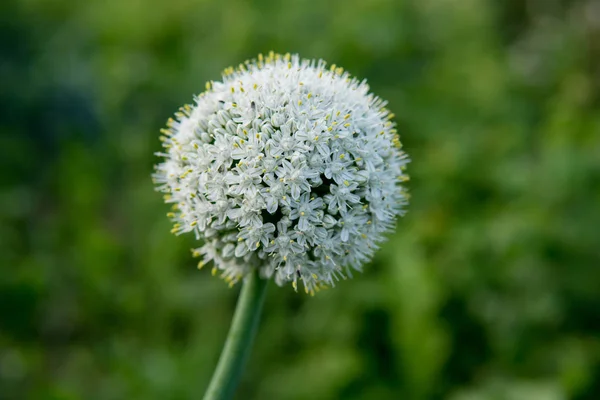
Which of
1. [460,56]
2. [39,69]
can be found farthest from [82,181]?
[460,56]

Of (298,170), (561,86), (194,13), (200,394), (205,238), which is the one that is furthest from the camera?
(194,13)

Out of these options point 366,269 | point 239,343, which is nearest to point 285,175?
point 239,343

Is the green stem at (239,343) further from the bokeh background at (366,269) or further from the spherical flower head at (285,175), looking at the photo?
the bokeh background at (366,269)

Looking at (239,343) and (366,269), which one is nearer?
(239,343)

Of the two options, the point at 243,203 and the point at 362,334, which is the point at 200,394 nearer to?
the point at 362,334

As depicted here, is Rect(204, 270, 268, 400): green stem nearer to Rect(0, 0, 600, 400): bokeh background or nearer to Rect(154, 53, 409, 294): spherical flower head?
Rect(154, 53, 409, 294): spherical flower head

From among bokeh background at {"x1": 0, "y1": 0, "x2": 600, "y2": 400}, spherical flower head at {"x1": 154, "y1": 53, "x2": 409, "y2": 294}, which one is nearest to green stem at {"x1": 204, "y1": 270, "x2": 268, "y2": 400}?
spherical flower head at {"x1": 154, "y1": 53, "x2": 409, "y2": 294}

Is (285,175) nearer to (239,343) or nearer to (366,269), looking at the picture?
(239,343)
